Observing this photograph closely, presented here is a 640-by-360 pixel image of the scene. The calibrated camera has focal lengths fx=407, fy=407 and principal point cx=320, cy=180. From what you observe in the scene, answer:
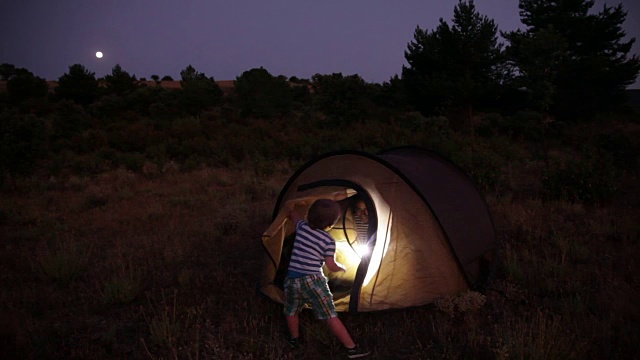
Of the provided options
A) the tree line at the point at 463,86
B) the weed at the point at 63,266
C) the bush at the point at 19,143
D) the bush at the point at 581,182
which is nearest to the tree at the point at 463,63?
the tree line at the point at 463,86

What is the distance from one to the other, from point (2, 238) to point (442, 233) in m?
7.28

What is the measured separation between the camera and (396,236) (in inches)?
167

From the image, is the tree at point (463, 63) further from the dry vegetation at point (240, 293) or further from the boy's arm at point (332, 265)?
the boy's arm at point (332, 265)

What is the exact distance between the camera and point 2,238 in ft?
22.9

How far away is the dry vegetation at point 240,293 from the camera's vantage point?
11.8ft

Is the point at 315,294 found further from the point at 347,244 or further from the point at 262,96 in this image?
the point at 262,96

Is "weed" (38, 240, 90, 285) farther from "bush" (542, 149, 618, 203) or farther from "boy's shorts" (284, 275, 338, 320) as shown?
"bush" (542, 149, 618, 203)

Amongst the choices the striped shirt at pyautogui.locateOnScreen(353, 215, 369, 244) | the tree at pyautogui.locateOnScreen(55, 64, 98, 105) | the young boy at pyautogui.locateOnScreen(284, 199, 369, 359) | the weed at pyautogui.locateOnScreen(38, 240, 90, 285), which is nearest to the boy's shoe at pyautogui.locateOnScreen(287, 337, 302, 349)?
the young boy at pyautogui.locateOnScreen(284, 199, 369, 359)

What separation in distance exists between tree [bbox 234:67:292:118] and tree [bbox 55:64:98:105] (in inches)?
459

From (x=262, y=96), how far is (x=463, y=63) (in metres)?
14.9

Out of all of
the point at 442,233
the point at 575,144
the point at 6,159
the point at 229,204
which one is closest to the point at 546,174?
the point at 442,233

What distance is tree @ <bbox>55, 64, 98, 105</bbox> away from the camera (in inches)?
1273

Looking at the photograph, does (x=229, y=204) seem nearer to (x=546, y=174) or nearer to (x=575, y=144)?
→ (x=546, y=174)

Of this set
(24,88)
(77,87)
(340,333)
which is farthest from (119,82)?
(340,333)
